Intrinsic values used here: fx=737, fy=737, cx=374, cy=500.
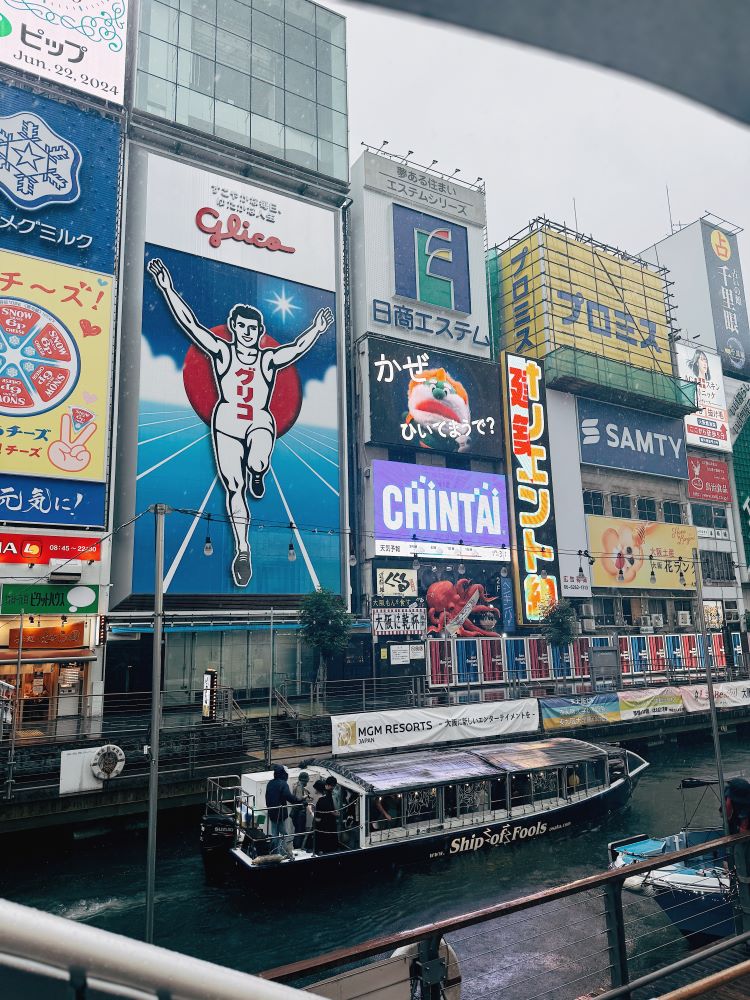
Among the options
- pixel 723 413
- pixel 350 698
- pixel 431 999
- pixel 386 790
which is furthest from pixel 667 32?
pixel 723 413

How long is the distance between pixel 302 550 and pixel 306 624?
4.50 metres

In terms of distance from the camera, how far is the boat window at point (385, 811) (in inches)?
722

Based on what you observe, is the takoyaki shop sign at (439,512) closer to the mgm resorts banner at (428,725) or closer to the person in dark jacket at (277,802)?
the mgm resorts banner at (428,725)

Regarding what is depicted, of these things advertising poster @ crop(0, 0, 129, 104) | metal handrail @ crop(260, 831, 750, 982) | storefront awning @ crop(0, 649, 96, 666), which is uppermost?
advertising poster @ crop(0, 0, 129, 104)

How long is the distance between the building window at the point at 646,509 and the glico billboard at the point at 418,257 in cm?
1625

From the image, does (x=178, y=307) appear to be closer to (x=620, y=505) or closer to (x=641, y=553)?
(x=620, y=505)

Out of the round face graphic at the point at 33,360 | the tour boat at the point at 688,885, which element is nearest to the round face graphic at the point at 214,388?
the round face graphic at the point at 33,360

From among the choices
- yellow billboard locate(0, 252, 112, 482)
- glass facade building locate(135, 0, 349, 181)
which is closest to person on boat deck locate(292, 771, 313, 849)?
yellow billboard locate(0, 252, 112, 482)

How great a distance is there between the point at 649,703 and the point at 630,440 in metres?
23.9

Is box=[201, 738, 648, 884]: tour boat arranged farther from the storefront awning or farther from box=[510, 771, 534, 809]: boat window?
the storefront awning

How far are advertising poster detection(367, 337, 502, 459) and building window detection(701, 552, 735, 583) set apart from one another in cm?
2171

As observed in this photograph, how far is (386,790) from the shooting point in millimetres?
18156

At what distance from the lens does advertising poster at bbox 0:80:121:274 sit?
32.2 meters

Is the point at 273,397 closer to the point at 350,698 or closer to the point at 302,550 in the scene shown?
the point at 302,550
